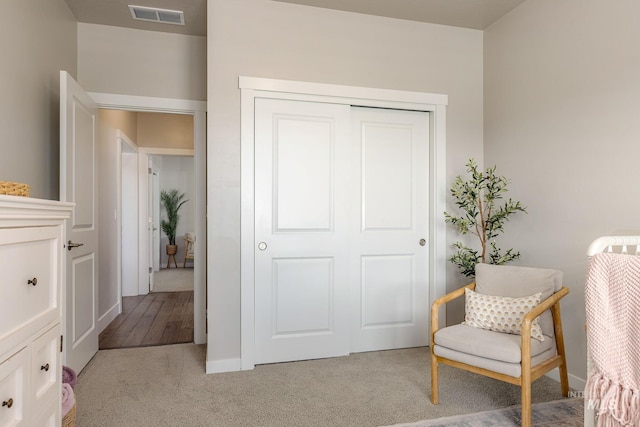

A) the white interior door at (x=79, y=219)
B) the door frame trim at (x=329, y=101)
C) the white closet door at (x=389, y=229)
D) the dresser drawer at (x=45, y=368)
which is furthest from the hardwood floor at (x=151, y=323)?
the dresser drawer at (x=45, y=368)

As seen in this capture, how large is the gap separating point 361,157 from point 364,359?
158 cm

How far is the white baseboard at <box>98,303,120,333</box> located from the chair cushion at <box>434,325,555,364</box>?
314 cm

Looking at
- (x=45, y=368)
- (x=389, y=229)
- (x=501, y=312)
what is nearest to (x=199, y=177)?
(x=389, y=229)

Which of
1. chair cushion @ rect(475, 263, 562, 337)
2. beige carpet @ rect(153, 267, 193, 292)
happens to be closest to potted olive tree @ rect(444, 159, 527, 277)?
chair cushion @ rect(475, 263, 562, 337)

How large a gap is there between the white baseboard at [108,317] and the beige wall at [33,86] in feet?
4.88

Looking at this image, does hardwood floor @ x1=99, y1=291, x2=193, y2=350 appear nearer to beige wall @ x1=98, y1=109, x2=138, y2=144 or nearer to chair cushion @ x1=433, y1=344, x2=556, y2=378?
beige wall @ x1=98, y1=109, x2=138, y2=144

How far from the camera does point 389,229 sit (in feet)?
10.5

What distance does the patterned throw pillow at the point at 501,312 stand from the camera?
217cm

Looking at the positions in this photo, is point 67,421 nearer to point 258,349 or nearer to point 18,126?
point 258,349

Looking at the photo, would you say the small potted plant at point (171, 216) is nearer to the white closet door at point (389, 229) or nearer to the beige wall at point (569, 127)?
the white closet door at point (389, 229)

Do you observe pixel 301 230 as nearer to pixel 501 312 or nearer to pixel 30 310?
pixel 501 312

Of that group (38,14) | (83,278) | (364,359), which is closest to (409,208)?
(364,359)

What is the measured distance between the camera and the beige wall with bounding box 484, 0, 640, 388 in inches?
A: 87.3

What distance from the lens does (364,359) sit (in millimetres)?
2959
